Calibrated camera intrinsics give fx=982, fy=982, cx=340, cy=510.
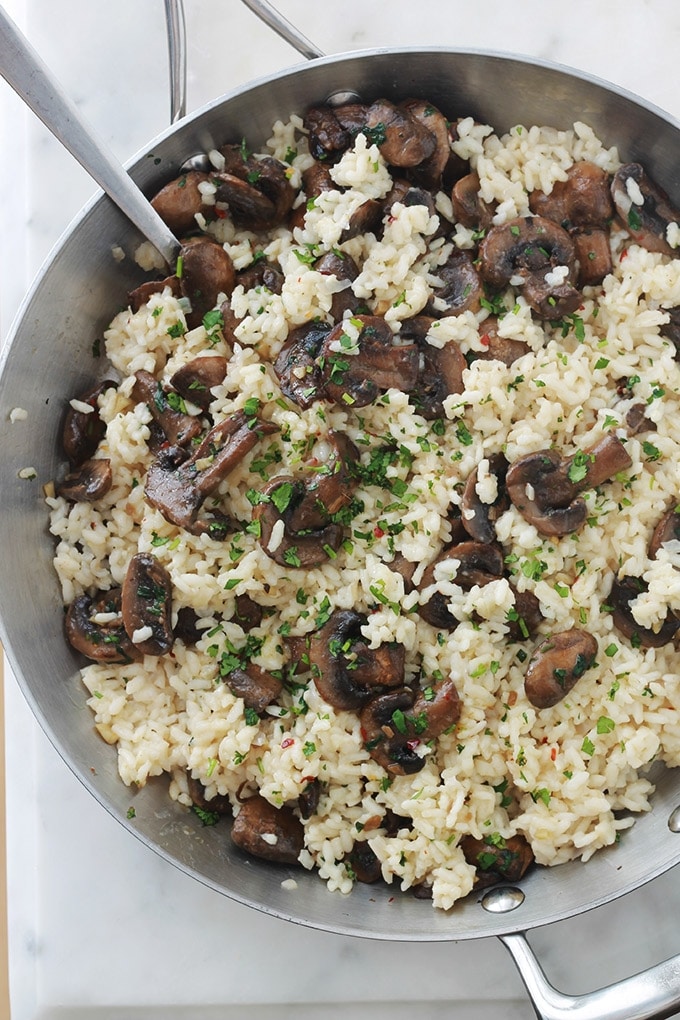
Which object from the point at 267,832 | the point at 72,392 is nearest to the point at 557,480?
the point at 267,832

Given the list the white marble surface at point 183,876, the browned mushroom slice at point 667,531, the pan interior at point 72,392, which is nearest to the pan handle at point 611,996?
the pan interior at point 72,392

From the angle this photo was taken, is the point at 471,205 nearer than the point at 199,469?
No

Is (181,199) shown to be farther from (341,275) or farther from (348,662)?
(348,662)

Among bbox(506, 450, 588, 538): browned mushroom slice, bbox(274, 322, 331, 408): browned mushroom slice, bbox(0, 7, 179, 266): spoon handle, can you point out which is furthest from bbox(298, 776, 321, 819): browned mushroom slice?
bbox(0, 7, 179, 266): spoon handle

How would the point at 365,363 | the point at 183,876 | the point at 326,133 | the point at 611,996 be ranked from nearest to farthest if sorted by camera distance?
the point at 611,996, the point at 365,363, the point at 326,133, the point at 183,876

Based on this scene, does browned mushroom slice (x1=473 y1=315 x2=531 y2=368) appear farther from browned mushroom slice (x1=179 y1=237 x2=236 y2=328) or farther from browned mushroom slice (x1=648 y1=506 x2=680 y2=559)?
browned mushroom slice (x1=179 y1=237 x2=236 y2=328)

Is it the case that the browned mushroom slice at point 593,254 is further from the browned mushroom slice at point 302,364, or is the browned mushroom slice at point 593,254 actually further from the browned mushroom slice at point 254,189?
the browned mushroom slice at point 254,189
